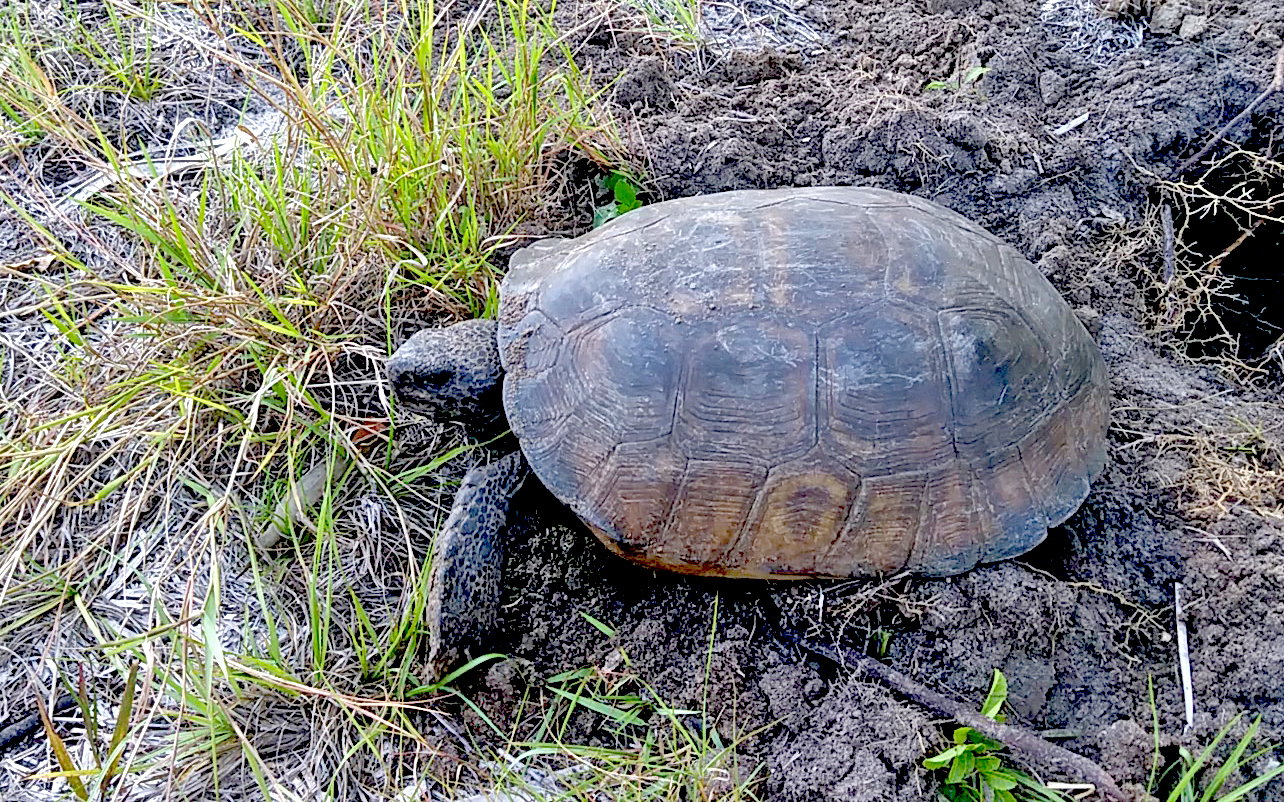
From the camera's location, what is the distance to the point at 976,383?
2.40 m

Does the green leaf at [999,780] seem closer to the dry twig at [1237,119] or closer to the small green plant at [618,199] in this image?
the small green plant at [618,199]

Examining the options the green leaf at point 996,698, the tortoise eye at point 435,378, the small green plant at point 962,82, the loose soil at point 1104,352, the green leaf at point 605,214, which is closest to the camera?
the green leaf at point 996,698

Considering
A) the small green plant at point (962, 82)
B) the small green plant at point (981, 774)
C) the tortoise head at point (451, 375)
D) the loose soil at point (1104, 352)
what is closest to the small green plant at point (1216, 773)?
the loose soil at point (1104, 352)

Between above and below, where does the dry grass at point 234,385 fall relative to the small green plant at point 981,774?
above

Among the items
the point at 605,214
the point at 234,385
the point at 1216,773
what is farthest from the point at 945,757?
the point at 234,385

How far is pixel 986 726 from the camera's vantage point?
2240 mm

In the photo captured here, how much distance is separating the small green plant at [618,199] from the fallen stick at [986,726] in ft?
5.58

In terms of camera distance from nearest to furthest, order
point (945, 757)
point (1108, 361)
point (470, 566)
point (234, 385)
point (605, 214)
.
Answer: point (945, 757)
point (470, 566)
point (234, 385)
point (1108, 361)
point (605, 214)

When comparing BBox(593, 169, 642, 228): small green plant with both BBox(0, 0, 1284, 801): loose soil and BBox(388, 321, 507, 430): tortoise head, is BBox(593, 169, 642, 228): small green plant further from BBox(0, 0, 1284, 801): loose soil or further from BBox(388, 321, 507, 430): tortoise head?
BBox(388, 321, 507, 430): tortoise head

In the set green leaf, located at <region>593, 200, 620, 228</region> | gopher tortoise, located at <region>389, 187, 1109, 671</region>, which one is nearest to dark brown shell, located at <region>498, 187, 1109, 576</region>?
gopher tortoise, located at <region>389, 187, 1109, 671</region>

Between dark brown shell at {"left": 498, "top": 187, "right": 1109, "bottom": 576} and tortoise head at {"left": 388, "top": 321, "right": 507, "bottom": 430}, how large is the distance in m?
0.11

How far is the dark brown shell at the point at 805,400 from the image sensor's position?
2.37 meters

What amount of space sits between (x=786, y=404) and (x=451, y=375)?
964mm

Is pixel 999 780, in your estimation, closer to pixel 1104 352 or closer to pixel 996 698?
pixel 996 698
